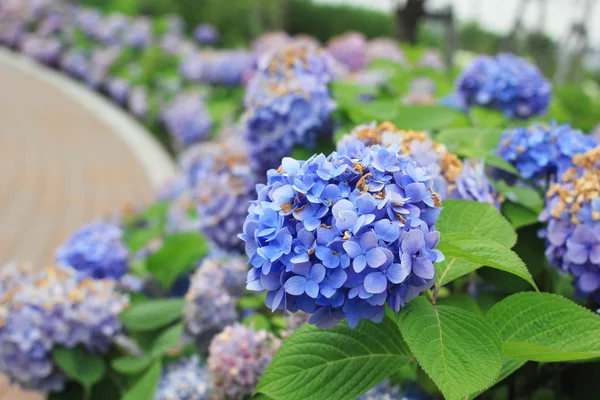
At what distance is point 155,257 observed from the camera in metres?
2.33

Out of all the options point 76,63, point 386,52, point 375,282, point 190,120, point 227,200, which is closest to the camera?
point 375,282

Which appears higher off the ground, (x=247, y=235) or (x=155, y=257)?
(x=247, y=235)

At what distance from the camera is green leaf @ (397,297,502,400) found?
988 mm

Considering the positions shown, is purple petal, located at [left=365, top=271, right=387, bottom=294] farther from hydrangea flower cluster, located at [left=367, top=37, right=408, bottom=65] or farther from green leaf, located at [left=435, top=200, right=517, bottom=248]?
hydrangea flower cluster, located at [left=367, top=37, right=408, bottom=65]

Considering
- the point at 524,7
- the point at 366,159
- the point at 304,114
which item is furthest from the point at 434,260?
the point at 524,7

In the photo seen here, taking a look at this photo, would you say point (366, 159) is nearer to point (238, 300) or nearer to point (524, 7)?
point (238, 300)

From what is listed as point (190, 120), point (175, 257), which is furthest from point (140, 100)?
point (175, 257)

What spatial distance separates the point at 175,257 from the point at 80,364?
51 cm

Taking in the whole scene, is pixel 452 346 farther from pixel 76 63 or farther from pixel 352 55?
pixel 76 63

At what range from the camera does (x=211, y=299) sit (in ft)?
6.49

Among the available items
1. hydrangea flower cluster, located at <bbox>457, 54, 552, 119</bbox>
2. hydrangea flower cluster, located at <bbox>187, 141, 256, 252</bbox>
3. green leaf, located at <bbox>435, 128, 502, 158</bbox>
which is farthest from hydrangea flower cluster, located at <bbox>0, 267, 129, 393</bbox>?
hydrangea flower cluster, located at <bbox>457, 54, 552, 119</bbox>

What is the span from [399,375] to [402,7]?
4904 mm

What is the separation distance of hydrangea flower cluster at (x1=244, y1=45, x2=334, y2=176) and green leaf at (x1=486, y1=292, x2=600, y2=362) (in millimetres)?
928

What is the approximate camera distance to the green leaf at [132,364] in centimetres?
193
